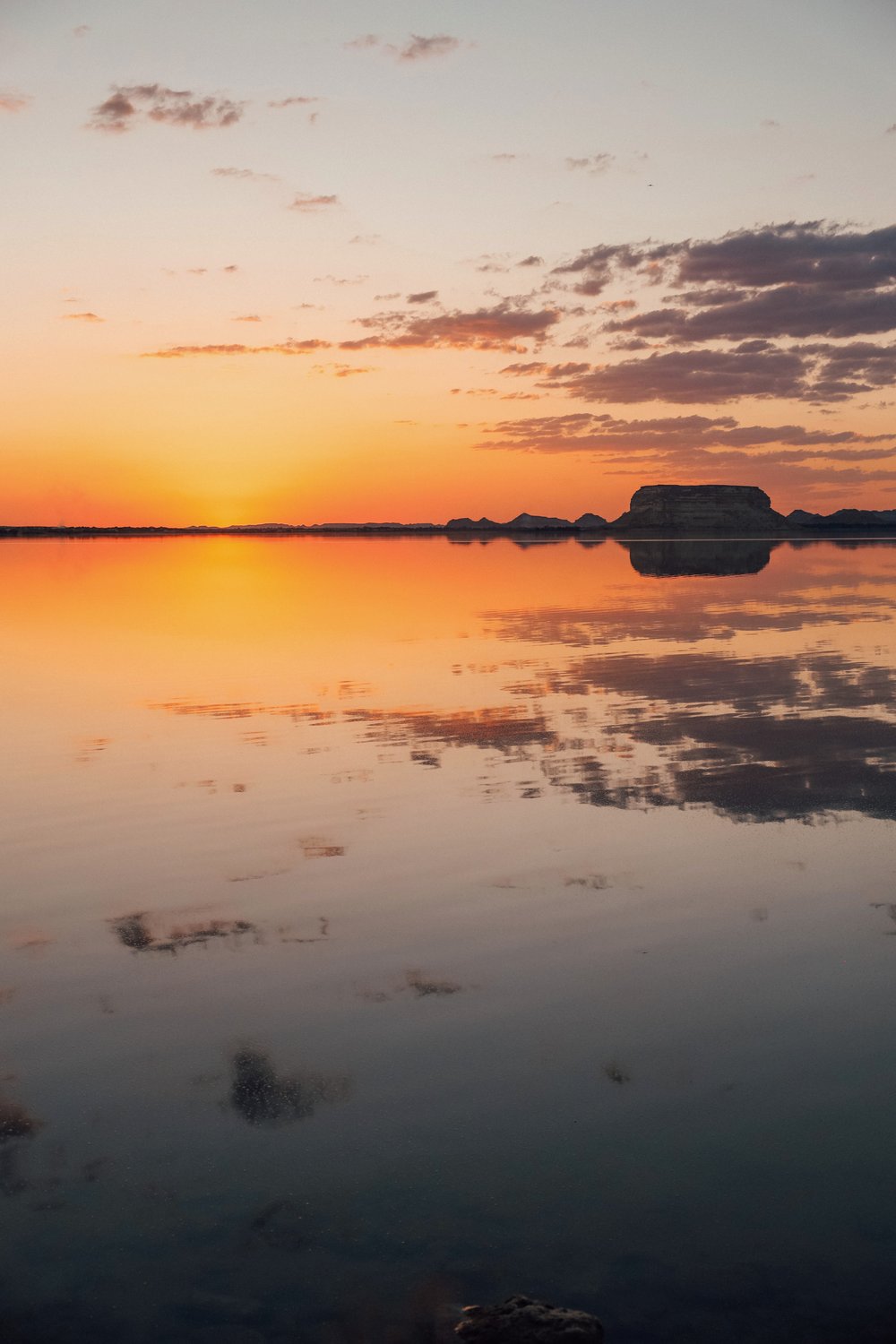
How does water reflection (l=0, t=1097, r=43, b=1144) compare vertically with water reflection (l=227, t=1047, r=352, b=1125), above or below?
above

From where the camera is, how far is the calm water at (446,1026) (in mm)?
5391

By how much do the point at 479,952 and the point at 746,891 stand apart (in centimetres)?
304

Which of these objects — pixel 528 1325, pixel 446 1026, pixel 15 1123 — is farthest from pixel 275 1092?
pixel 528 1325

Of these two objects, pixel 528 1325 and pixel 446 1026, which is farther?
pixel 446 1026

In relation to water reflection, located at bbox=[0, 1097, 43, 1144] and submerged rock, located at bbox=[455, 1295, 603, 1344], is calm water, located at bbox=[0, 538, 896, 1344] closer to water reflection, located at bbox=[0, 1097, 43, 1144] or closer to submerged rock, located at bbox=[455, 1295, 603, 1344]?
water reflection, located at bbox=[0, 1097, 43, 1144]

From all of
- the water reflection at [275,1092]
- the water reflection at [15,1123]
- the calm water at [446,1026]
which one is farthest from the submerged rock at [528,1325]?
the water reflection at [15,1123]

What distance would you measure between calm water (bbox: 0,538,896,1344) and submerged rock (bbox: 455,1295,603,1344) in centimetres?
16

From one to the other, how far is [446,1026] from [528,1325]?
3110 millimetres

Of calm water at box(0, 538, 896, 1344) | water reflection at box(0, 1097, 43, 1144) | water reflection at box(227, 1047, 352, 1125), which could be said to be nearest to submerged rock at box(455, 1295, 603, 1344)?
calm water at box(0, 538, 896, 1344)

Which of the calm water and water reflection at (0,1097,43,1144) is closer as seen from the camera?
the calm water

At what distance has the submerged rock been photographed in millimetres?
4820

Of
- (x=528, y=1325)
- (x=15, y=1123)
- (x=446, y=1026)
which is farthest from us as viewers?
(x=446, y=1026)

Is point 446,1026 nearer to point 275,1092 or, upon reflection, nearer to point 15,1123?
point 275,1092

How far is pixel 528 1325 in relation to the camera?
193 inches
